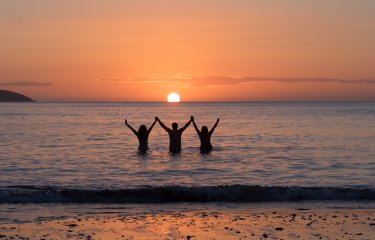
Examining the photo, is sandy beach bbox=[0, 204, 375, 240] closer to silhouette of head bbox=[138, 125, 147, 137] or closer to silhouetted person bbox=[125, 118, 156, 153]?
silhouette of head bbox=[138, 125, 147, 137]

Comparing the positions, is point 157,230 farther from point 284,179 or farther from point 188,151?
point 188,151

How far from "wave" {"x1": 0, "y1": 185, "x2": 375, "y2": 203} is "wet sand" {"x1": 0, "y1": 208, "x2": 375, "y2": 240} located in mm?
2330

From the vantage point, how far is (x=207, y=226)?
37.9 feet

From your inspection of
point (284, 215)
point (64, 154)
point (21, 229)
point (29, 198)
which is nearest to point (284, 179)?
point (284, 215)

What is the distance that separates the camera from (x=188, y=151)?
96.9ft

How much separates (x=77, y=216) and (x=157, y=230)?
255cm

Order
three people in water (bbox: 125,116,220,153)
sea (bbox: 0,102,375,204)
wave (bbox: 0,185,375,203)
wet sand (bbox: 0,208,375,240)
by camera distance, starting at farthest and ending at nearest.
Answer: three people in water (bbox: 125,116,220,153) < sea (bbox: 0,102,375,204) < wave (bbox: 0,185,375,203) < wet sand (bbox: 0,208,375,240)

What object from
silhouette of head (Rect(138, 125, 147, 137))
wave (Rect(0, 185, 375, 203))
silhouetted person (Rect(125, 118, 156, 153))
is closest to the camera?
wave (Rect(0, 185, 375, 203))

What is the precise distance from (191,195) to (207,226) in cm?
429

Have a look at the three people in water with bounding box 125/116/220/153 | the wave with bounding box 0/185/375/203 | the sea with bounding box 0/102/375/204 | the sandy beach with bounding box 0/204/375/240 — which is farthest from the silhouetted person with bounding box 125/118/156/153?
the sandy beach with bounding box 0/204/375/240

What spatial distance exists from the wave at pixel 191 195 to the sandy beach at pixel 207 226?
7.43ft

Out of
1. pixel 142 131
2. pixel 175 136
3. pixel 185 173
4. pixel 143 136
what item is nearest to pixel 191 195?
pixel 185 173

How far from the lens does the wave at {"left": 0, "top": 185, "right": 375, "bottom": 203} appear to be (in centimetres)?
1536

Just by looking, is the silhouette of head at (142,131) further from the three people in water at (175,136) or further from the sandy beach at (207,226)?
the sandy beach at (207,226)
